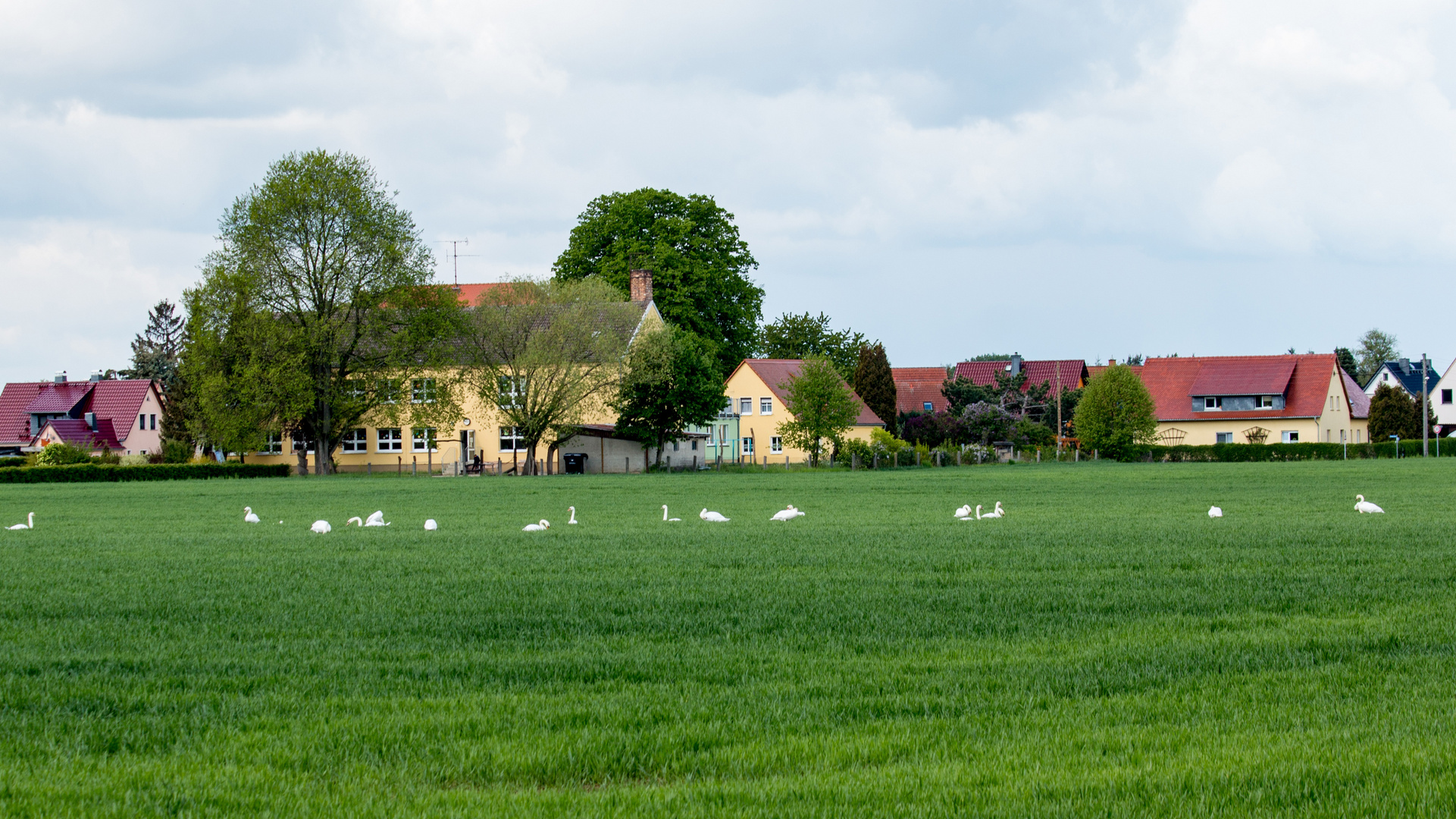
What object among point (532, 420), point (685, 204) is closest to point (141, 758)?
point (532, 420)

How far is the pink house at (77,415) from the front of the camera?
85.9m

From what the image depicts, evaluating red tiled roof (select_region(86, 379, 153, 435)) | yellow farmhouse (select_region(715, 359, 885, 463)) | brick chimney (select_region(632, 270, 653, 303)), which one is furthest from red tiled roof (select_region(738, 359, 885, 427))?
red tiled roof (select_region(86, 379, 153, 435))

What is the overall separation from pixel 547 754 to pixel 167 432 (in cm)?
8193

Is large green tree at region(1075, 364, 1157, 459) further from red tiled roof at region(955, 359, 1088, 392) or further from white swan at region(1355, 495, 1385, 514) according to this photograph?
white swan at region(1355, 495, 1385, 514)

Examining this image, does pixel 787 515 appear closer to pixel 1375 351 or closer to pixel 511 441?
pixel 511 441

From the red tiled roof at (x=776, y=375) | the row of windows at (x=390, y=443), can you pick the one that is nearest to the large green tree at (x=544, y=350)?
the row of windows at (x=390, y=443)

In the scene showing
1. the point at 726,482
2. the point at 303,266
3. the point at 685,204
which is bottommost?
the point at 726,482

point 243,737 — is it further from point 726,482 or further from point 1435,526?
point 726,482

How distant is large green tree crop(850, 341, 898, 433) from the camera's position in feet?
285

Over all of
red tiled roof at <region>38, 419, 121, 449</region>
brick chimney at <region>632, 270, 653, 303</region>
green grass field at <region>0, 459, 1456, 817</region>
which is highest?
brick chimney at <region>632, 270, 653, 303</region>

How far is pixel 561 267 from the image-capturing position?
3049 inches

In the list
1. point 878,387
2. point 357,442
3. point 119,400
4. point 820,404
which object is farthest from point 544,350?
point 119,400

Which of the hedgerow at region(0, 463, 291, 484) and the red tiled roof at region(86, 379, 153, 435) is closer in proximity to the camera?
the hedgerow at region(0, 463, 291, 484)

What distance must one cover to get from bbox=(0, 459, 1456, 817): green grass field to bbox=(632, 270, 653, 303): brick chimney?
56.8 m
